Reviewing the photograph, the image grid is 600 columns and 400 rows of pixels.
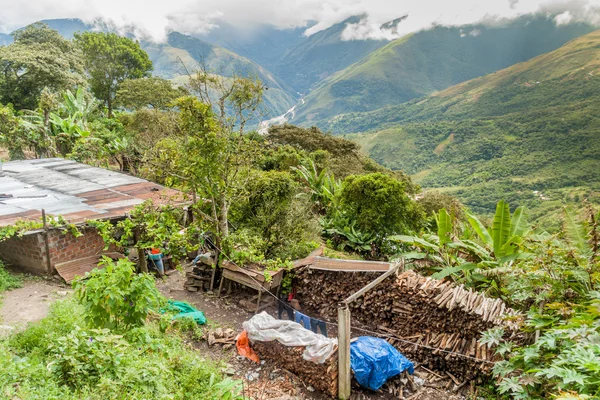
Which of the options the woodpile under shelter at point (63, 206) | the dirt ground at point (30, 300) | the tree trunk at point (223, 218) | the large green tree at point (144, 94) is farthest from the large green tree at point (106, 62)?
the dirt ground at point (30, 300)

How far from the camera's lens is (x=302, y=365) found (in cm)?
562

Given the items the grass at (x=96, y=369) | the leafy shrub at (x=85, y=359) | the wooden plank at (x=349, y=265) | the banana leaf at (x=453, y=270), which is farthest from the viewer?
the wooden plank at (x=349, y=265)

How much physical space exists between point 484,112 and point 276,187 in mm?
113078

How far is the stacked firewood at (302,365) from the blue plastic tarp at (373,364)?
1.23 ft

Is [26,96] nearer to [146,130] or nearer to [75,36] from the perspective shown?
[146,130]

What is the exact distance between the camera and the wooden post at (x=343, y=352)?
494 cm

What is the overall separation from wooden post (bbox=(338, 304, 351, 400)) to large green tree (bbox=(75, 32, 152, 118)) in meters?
28.3

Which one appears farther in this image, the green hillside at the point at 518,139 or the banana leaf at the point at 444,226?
the green hillside at the point at 518,139

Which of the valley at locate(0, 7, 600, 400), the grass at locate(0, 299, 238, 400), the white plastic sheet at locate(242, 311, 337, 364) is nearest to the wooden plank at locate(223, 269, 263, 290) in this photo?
the valley at locate(0, 7, 600, 400)

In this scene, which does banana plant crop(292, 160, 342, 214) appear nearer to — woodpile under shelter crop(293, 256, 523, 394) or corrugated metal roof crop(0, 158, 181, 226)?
corrugated metal roof crop(0, 158, 181, 226)

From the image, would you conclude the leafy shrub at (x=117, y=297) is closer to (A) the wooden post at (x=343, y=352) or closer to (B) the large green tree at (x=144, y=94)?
(A) the wooden post at (x=343, y=352)

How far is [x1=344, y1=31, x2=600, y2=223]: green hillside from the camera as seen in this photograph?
53438 millimetres

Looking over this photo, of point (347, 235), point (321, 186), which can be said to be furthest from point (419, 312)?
point (321, 186)

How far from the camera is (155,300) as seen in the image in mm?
4602
